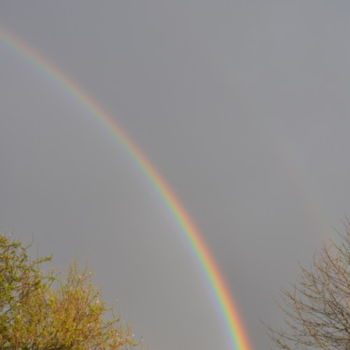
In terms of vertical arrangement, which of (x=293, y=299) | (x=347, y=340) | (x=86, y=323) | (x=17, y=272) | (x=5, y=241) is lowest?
(x=347, y=340)

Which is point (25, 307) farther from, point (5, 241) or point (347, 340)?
point (347, 340)

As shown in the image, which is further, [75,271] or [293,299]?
[75,271]

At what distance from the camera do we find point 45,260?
40.8 ft

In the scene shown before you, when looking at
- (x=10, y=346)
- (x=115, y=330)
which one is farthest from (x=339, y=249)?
(x=10, y=346)

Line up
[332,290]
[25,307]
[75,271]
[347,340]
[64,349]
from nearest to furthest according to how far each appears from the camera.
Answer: [347,340] → [332,290] → [64,349] → [25,307] → [75,271]

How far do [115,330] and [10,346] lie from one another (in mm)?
2736

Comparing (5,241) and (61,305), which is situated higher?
(5,241)

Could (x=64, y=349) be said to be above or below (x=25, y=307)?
below

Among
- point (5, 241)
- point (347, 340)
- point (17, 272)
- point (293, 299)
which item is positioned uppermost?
point (5, 241)

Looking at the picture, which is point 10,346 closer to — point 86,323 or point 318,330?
point 86,323

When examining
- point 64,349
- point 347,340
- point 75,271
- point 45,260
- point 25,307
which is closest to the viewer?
point 347,340

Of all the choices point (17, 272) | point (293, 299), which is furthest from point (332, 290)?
point (17, 272)

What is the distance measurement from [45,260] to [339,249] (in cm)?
731

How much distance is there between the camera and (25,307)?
11617 millimetres
